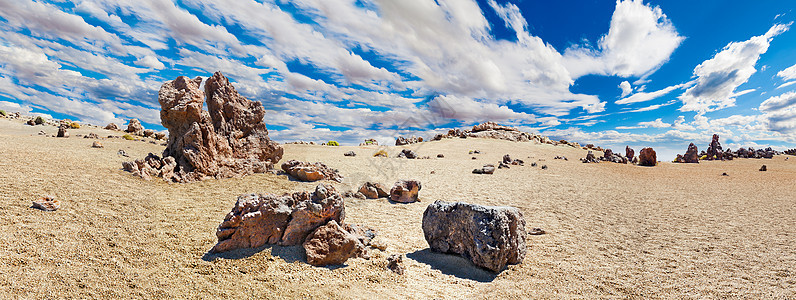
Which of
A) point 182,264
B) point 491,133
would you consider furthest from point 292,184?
point 491,133

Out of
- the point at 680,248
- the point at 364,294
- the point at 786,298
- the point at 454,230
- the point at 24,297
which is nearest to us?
the point at 24,297

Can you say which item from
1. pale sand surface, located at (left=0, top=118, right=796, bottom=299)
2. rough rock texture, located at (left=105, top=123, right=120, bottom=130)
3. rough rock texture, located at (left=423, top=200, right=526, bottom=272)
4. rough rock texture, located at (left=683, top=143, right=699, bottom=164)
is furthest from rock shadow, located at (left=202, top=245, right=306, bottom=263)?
rough rock texture, located at (left=105, top=123, right=120, bottom=130)

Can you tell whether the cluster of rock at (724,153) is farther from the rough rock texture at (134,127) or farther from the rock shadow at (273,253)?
the rough rock texture at (134,127)

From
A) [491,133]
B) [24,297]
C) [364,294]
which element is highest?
[491,133]

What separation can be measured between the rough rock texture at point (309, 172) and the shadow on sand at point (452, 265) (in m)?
7.51

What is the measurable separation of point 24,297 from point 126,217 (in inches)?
123

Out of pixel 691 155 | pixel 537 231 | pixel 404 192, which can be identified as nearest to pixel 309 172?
pixel 404 192

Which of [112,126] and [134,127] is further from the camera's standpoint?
[112,126]

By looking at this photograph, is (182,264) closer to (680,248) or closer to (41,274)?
(41,274)

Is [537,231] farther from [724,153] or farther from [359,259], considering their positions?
[724,153]

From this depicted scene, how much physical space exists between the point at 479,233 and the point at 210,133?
9976 millimetres

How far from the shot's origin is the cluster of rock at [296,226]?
16.7 ft

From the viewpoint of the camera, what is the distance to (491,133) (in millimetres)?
46062

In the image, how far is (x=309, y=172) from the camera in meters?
12.5
